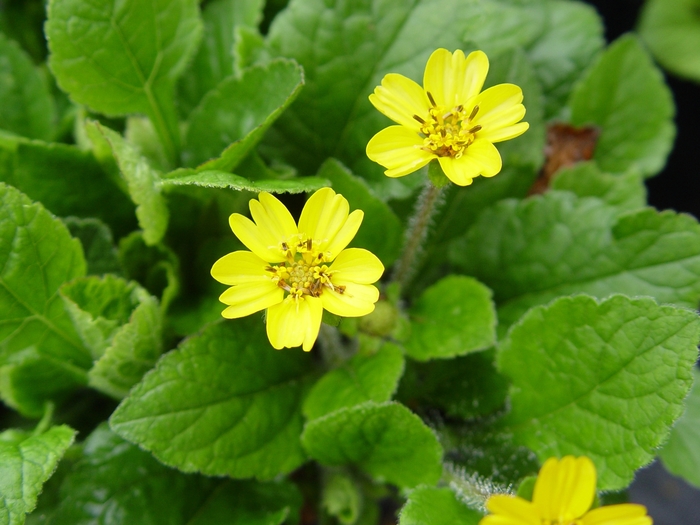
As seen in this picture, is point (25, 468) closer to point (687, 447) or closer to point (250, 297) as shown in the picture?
point (250, 297)

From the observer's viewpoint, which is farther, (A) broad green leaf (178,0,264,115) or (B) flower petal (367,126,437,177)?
(A) broad green leaf (178,0,264,115)

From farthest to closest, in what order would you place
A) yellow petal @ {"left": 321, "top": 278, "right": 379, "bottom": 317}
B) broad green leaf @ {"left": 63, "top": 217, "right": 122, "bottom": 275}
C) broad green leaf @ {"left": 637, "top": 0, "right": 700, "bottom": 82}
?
1. broad green leaf @ {"left": 637, "top": 0, "right": 700, "bottom": 82}
2. broad green leaf @ {"left": 63, "top": 217, "right": 122, "bottom": 275}
3. yellow petal @ {"left": 321, "top": 278, "right": 379, "bottom": 317}

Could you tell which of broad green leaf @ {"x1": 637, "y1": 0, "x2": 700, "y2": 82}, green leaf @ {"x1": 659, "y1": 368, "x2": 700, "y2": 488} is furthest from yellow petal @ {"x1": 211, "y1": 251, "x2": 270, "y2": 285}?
broad green leaf @ {"x1": 637, "y1": 0, "x2": 700, "y2": 82}

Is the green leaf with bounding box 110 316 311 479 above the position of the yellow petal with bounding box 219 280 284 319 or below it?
below

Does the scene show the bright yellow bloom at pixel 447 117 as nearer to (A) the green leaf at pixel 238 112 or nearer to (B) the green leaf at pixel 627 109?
(A) the green leaf at pixel 238 112

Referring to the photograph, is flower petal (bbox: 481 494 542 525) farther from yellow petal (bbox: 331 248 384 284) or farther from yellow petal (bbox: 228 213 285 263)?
yellow petal (bbox: 228 213 285 263)
